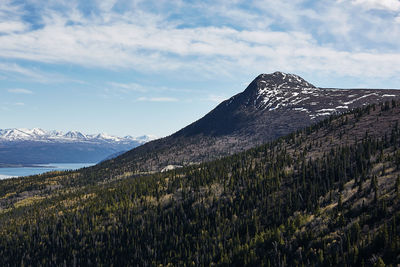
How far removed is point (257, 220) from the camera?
5172 inches

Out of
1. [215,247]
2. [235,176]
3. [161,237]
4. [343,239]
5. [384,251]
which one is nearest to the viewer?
[384,251]

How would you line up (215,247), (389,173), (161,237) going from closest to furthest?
(389,173) → (215,247) → (161,237)

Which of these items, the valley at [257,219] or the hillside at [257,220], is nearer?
the hillside at [257,220]

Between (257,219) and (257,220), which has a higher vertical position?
(257,219)

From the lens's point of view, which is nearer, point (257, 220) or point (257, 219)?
point (257, 220)

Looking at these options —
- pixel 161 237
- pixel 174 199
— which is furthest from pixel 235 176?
pixel 161 237

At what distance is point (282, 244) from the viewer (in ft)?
335

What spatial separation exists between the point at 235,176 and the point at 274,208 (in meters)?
47.8

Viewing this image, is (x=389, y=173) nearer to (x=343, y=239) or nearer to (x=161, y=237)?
(x=343, y=239)

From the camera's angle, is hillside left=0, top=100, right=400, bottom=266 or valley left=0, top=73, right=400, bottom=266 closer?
hillside left=0, top=100, right=400, bottom=266

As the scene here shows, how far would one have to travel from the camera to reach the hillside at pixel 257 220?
90.1 meters

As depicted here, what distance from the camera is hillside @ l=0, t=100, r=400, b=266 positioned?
90062 mm

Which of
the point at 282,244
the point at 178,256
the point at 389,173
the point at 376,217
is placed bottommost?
the point at 178,256

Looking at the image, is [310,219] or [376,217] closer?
[376,217]
